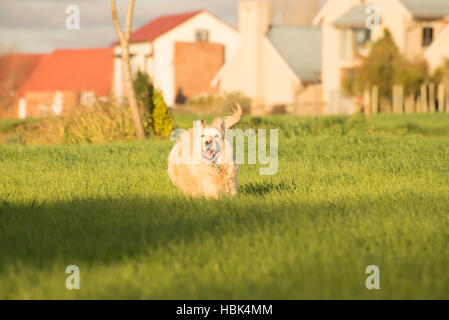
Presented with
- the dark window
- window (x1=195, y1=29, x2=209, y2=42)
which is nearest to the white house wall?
window (x1=195, y1=29, x2=209, y2=42)

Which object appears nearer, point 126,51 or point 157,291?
point 157,291

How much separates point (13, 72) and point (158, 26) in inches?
715

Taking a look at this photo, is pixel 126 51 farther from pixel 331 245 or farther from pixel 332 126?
pixel 331 245

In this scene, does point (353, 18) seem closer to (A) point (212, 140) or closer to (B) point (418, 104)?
(B) point (418, 104)

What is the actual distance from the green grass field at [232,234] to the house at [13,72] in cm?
6462

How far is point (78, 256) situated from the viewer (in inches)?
241

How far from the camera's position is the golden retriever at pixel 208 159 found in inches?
332

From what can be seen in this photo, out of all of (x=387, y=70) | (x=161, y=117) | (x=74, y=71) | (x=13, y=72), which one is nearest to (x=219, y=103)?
(x=387, y=70)

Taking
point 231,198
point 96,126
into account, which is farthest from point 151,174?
point 96,126

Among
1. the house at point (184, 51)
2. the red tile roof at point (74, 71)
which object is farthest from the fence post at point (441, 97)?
the red tile roof at point (74, 71)

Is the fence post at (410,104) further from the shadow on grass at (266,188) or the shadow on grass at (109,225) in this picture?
the shadow on grass at (109,225)

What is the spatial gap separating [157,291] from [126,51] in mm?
18701
